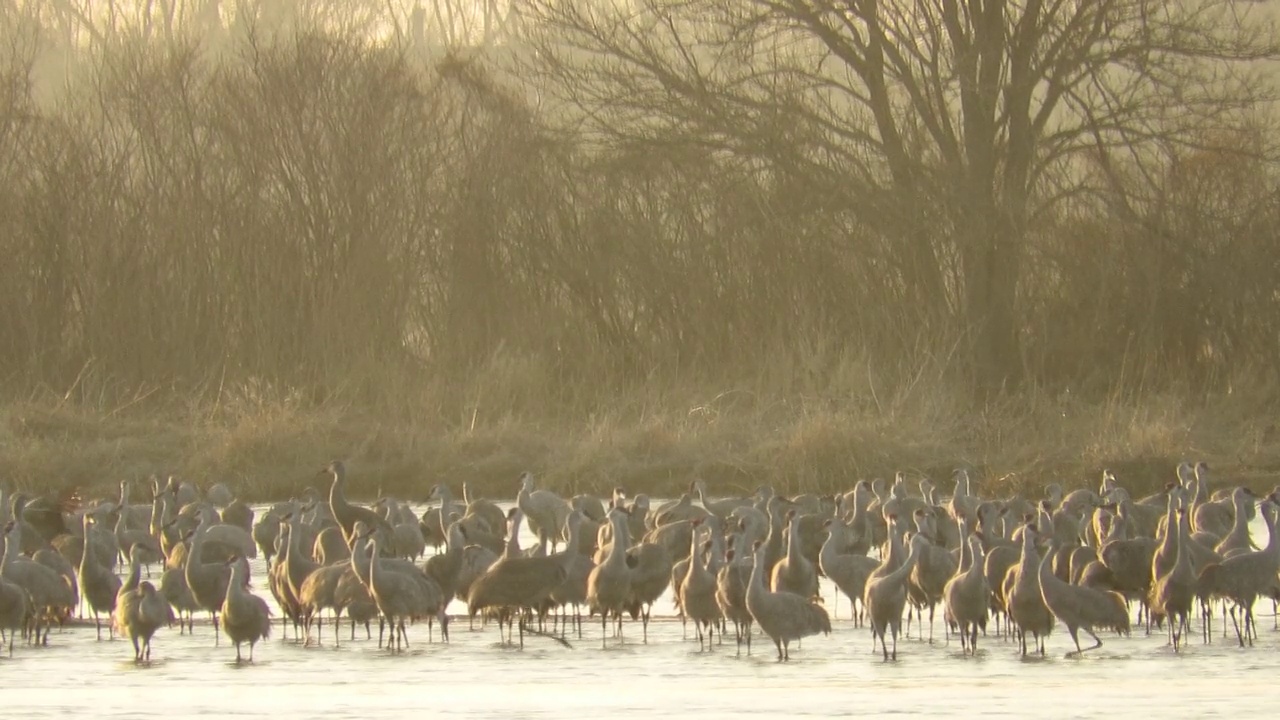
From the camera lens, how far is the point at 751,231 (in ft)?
90.0

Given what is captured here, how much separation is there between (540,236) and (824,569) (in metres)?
15.2

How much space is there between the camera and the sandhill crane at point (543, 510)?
1875cm

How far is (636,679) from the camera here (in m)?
Answer: 11.8

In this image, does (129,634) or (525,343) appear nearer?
(129,634)

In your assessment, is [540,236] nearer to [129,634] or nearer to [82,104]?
[82,104]

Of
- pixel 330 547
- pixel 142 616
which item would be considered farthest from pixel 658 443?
pixel 142 616

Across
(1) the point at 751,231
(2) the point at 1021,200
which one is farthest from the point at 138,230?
(2) the point at 1021,200

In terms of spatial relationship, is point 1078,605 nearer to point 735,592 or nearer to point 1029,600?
point 1029,600

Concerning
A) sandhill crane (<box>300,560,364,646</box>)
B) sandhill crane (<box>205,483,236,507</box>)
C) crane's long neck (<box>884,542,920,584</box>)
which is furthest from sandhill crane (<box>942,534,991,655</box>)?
sandhill crane (<box>205,483,236,507</box>)

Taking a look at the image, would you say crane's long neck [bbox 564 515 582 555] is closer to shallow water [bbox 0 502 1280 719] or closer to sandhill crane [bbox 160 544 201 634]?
shallow water [bbox 0 502 1280 719]

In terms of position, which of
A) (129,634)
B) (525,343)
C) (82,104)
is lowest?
(129,634)

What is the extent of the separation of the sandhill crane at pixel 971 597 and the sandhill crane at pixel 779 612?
825 mm

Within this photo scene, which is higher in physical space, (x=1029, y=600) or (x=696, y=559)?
(x=696, y=559)

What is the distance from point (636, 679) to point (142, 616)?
116 inches
